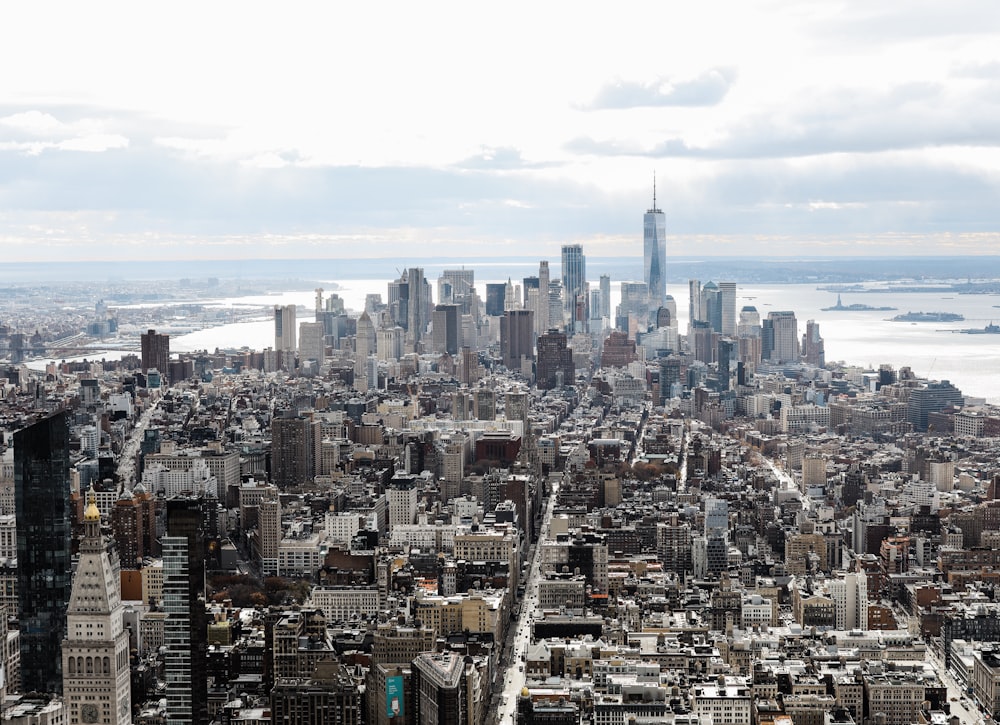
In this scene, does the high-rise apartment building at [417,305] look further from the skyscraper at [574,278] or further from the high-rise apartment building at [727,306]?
the high-rise apartment building at [727,306]

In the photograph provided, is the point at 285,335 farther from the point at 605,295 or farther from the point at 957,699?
the point at 957,699

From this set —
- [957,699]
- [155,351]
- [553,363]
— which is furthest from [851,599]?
[553,363]

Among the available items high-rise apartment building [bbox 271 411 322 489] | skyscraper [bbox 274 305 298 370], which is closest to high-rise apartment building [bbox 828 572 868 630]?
high-rise apartment building [bbox 271 411 322 489]

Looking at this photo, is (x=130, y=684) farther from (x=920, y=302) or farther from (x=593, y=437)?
(x=920, y=302)

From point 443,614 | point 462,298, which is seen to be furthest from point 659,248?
point 443,614

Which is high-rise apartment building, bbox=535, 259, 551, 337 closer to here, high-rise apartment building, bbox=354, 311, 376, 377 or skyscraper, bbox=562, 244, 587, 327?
skyscraper, bbox=562, 244, 587, 327

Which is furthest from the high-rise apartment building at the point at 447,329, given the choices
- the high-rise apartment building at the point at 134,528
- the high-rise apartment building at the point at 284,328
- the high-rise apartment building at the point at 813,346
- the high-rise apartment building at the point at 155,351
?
the high-rise apartment building at the point at 134,528
